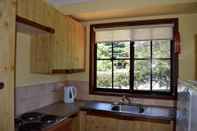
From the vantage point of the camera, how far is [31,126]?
6.22 ft

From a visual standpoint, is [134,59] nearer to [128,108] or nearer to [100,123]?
[128,108]

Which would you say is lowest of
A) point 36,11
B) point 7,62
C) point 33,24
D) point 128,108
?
point 128,108

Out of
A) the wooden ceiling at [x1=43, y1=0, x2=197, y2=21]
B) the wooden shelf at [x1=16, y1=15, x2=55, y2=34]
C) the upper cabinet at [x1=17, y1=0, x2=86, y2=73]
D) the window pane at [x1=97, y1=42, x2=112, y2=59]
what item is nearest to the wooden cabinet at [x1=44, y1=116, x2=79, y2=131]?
the upper cabinet at [x1=17, y1=0, x2=86, y2=73]

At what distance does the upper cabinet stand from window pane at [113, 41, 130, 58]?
2.13 feet

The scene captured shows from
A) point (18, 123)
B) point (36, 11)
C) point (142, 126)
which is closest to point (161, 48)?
point (142, 126)

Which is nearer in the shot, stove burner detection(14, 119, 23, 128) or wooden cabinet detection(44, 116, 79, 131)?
stove burner detection(14, 119, 23, 128)

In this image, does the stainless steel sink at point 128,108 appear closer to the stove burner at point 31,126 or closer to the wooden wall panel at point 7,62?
the stove burner at point 31,126

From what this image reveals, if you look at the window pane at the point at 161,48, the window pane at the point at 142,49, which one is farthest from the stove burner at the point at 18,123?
the window pane at the point at 161,48

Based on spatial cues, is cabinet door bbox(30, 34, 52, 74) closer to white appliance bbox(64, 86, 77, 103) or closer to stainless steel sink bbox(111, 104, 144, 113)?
white appliance bbox(64, 86, 77, 103)

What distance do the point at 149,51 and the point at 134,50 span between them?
→ 0.24m

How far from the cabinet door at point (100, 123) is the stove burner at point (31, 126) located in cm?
86

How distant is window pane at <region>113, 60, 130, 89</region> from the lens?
3.19 m

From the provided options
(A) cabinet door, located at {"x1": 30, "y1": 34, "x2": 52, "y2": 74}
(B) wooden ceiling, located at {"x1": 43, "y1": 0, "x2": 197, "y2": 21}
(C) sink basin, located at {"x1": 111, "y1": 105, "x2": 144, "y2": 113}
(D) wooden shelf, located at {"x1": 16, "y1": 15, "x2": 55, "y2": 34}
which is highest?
(B) wooden ceiling, located at {"x1": 43, "y1": 0, "x2": 197, "y2": 21}

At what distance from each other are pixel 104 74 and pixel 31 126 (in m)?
1.69
